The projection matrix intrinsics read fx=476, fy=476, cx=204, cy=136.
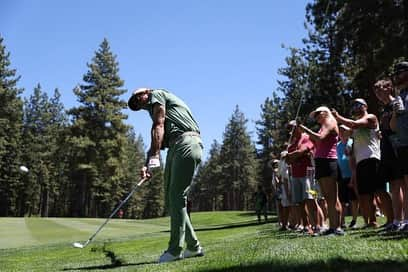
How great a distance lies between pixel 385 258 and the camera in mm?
3736

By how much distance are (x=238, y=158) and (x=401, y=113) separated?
7679cm

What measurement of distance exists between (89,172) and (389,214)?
162ft

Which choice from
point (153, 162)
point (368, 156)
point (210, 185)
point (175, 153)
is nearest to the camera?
point (153, 162)

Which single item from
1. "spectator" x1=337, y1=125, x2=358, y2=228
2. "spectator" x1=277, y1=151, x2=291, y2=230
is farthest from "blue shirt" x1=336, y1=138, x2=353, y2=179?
"spectator" x1=277, y1=151, x2=291, y2=230

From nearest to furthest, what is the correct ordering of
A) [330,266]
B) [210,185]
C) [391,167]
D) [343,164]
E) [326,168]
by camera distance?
[330,266] < [391,167] < [326,168] < [343,164] < [210,185]

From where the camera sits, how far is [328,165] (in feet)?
21.8

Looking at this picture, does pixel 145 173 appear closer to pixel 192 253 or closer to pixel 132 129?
pixel 192 253

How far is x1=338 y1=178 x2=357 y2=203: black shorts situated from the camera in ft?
32.7

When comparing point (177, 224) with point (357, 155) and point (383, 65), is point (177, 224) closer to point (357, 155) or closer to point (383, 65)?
point (357, 155)

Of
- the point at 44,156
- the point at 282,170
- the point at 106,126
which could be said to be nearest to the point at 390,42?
the point at 282,170

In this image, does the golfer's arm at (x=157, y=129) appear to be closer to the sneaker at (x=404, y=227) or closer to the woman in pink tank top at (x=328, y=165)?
the woman in pink tank top at (x=328, y=165)

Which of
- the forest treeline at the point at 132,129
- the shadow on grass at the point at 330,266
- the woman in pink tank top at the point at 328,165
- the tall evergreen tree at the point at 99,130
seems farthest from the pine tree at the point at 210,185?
the shadow on grass at the point at 330,266

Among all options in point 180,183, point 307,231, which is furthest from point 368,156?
point 180,183

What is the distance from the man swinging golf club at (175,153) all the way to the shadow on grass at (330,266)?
1.59 m
